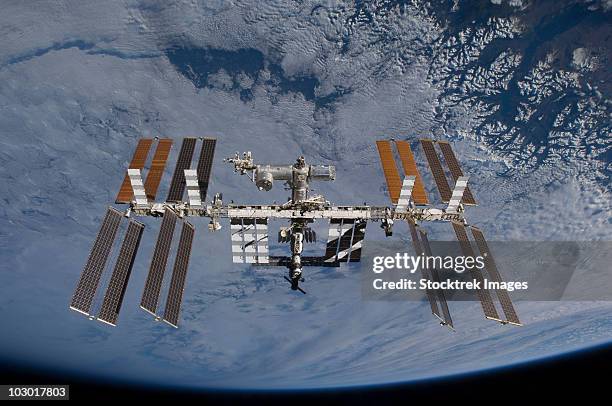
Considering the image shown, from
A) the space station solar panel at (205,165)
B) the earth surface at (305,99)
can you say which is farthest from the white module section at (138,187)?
the earth surface at (305,99)

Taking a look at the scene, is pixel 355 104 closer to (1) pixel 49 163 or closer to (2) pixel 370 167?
(2) pixel 370 167

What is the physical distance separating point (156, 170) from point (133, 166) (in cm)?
52

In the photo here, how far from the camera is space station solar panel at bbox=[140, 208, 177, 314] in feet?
24.3

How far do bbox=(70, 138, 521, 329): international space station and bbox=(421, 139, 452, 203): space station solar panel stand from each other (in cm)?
3

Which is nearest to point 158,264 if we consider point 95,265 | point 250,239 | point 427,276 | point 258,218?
point 95,265

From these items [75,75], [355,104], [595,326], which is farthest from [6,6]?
[595,326]

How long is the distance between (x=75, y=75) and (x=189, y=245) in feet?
23.9

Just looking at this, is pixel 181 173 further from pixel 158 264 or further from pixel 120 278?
pixel 120 278

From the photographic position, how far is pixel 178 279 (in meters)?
8.30

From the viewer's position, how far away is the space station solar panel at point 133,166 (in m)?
8.53

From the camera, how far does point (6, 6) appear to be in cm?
991

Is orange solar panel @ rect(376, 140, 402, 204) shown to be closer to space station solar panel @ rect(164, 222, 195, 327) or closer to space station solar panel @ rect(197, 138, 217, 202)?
space station solar panel @ rect(197, 138, 217, 202)

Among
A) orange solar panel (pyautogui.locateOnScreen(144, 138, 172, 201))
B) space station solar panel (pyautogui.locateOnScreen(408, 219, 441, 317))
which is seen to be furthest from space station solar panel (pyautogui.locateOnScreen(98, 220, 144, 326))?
space station solar panel (pyautogui.locateOnScreen(408, 219, 441, 317))

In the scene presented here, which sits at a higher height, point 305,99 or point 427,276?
point 305,99
